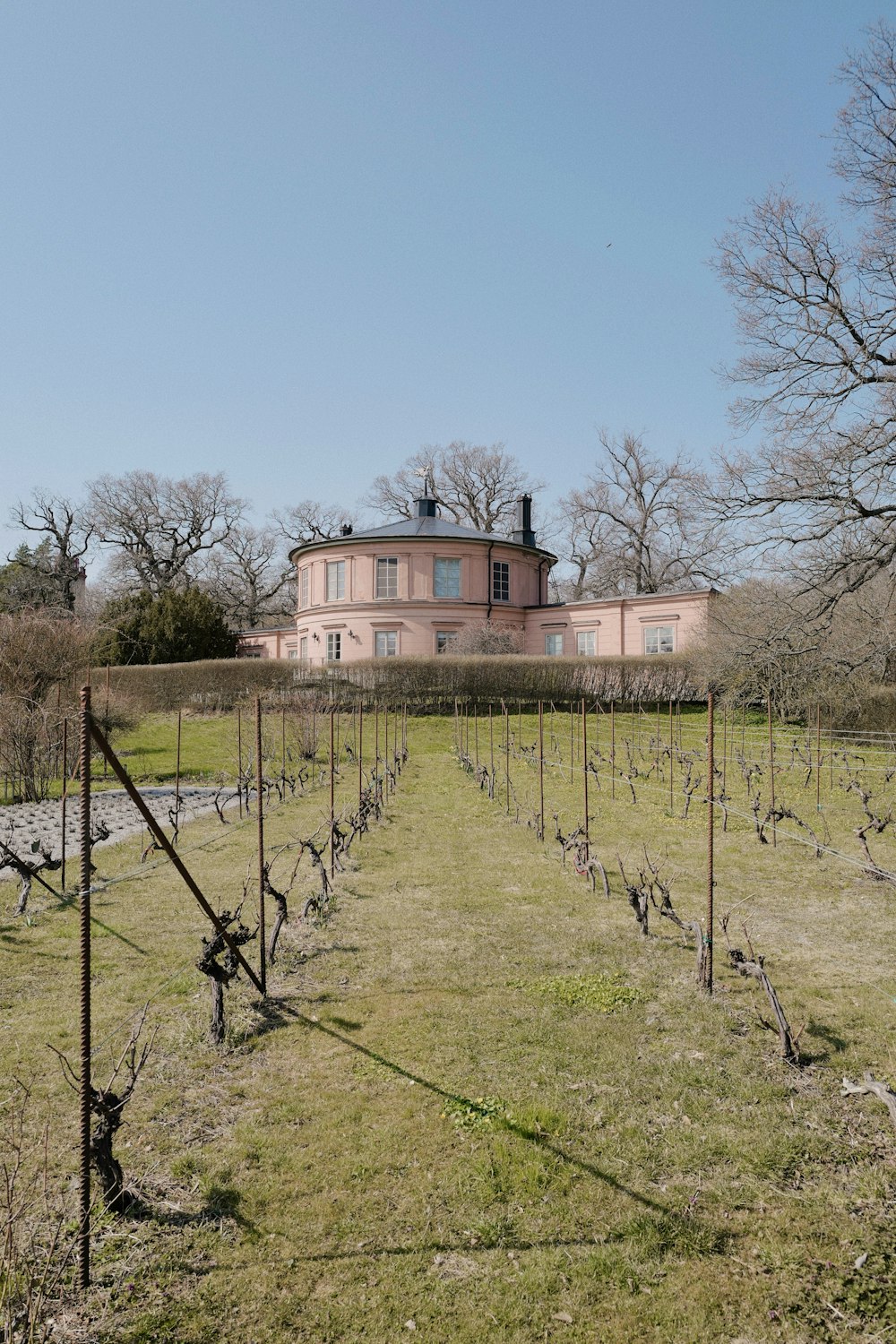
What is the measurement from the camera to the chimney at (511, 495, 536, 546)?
41.9 meters

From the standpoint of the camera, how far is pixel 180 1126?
3914 millimetres

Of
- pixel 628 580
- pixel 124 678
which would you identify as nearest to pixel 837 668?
pixel 124 678

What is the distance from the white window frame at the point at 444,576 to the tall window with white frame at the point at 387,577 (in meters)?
1.80

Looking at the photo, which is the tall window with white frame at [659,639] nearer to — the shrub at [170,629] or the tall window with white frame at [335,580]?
the tall window with white frame at [335,580]

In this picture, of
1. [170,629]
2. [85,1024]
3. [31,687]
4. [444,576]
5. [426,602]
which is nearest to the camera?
[85,1024]

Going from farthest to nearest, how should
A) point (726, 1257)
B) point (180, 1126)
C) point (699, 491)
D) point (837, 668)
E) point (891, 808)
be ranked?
point (699, 491) → point (837, 668) → point (891, 808) → point (180, 1126) → point (726, 1257)

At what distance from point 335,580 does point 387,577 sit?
9.08 ft

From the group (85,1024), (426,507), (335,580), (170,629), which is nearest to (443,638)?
(335,580)

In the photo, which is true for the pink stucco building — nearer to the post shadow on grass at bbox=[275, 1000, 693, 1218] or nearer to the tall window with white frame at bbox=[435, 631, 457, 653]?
the tall window with white frame at bbox=[435, 631, 457, 653]

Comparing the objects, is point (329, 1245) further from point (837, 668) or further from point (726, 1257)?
point (837, 668)

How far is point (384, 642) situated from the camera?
36062 millimetres

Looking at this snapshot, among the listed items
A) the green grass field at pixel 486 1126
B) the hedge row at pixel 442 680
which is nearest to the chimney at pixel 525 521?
the hedge row at pixel 442 680

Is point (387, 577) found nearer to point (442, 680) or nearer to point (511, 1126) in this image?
point (442, 680)

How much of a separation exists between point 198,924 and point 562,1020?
12.0 ft
